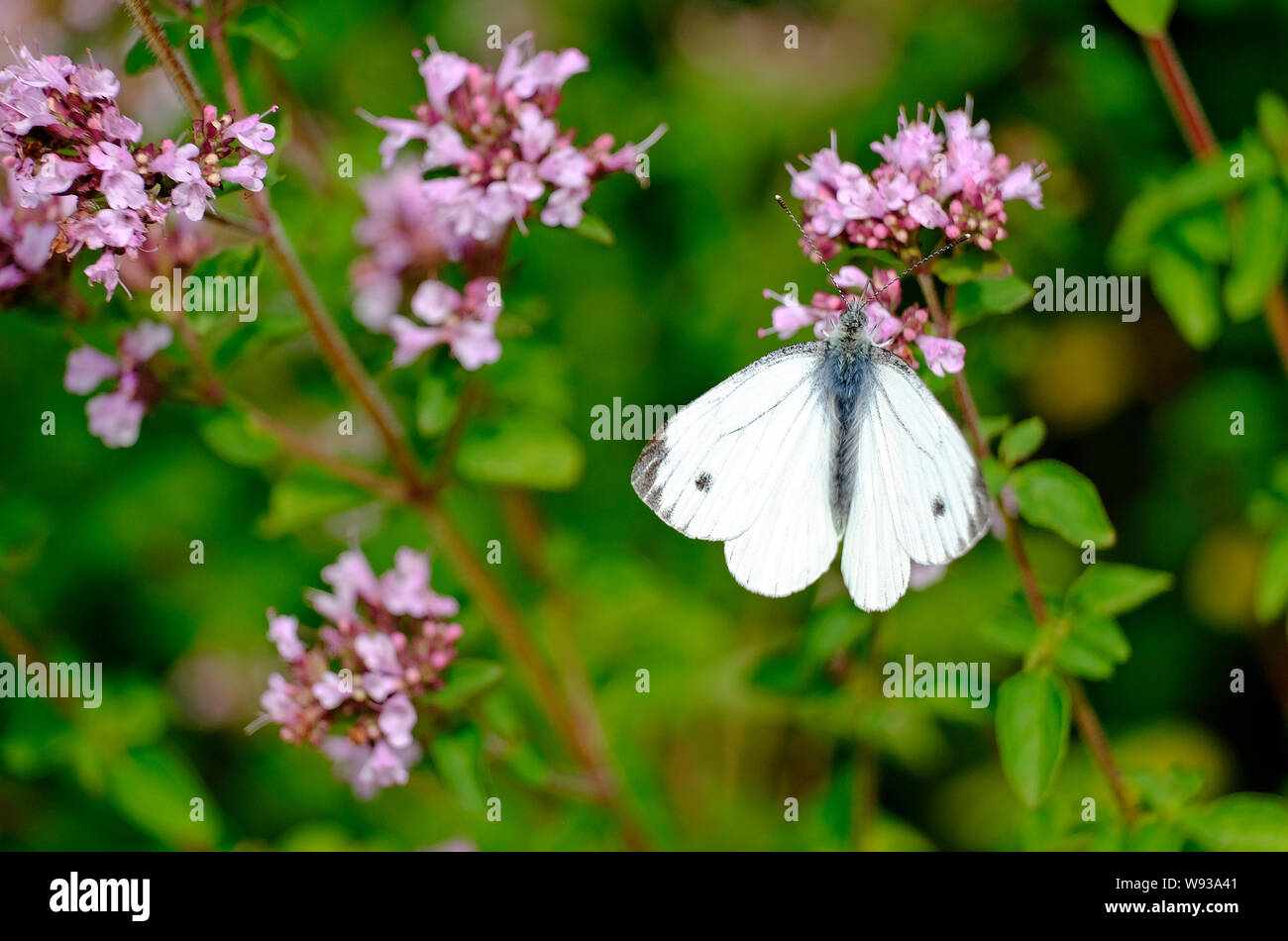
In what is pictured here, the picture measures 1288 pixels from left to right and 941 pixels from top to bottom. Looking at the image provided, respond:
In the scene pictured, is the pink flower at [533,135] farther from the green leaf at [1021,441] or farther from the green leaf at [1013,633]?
the green leaf at [1013,633]

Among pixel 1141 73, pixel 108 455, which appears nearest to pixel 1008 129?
pixel 1141 73

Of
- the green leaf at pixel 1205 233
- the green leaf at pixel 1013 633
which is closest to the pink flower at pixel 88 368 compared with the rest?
the green leaf at pixel 1013 633

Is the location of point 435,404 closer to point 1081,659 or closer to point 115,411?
point 115,411

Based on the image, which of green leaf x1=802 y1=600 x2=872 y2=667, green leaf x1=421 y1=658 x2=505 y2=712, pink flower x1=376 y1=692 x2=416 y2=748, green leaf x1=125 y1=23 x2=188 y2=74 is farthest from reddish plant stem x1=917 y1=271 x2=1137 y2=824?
green leaf x1=125 y1=23 x2=188 y2=74

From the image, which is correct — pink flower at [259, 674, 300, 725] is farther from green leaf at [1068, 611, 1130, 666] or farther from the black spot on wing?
green leaf at [1068, 611, 1130, 666]
